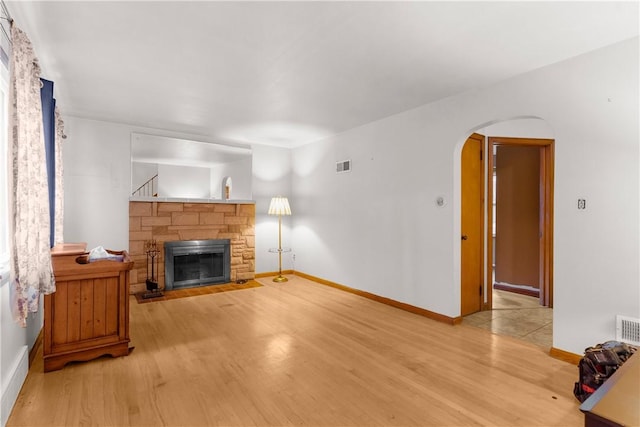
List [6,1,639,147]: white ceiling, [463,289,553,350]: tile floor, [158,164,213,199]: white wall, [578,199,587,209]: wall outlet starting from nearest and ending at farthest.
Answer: [6,1,639,147]: white ceiling < [578,199,587,209]: wall outlet < [463,289,553,350]: tile floor < [158,164,213,199]: white wall

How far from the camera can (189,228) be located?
5117 millimetres

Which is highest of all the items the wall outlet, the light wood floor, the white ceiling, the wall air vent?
the white ceiling

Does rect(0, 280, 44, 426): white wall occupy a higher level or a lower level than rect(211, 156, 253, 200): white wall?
lower

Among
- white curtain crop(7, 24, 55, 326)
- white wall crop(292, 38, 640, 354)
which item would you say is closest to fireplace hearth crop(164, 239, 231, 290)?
white wall crop(292, 38, 640, 354)

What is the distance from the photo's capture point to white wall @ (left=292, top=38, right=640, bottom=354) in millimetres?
2381

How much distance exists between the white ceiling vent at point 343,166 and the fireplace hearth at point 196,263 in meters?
2.22

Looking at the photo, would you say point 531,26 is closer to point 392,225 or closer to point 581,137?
point 581,137

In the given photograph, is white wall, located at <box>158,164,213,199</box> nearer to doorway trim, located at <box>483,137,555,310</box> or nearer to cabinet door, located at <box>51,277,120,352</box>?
cabinet door, located at <box>51,277,120,352</box>

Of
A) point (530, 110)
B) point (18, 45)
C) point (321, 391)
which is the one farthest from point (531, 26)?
point (18, 45)

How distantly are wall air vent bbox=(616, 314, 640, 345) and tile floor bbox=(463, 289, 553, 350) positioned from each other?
2.11ft

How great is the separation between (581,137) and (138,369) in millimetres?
3889

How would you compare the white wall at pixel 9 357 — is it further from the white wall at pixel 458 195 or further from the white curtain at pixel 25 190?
the white wall at pixel 458 195

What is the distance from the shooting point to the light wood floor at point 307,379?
6.27ft

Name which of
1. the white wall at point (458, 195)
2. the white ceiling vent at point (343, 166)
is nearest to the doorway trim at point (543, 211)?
the white wall at point (458, 195)
